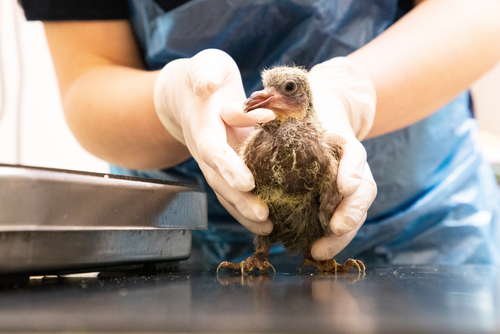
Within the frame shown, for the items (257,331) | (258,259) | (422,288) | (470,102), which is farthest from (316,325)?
(470,102)

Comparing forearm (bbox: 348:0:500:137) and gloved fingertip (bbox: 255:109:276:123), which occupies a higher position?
forearm (bbox: 348:0:500:137)

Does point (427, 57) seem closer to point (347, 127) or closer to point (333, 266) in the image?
point (347, 127)

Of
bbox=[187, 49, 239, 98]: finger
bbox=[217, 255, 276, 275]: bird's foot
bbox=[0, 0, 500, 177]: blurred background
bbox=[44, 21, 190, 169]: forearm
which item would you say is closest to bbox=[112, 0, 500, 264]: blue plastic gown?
bbox=[44, 21, 190, 169]: forearm

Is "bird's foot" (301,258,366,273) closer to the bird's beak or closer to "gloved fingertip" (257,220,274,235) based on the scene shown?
"gloved fingertip" (257,220,274,235)

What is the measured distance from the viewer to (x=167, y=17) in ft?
3.78

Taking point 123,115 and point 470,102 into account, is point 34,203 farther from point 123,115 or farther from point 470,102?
point 470,102

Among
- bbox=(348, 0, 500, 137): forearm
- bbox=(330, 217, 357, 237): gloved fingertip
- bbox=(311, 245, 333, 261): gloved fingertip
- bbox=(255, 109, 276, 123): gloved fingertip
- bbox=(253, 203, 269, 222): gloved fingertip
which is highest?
bbox=(348, 0, 500, 137): forearm

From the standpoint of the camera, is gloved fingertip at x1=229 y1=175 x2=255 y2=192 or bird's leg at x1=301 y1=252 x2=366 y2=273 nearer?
gloved fingertip at x1=229 y1=175 x2=255 y2=192

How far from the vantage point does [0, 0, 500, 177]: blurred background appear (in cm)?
218

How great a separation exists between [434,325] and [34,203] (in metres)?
0.55

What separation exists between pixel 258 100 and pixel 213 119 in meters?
0.14

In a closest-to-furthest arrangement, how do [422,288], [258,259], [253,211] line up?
[422,288]
[253,211]
[258,259]

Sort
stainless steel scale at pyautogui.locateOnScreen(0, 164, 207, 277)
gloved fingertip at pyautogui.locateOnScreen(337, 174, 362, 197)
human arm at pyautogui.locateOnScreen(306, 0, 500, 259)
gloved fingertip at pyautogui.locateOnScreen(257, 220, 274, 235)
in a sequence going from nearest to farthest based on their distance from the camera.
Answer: stainless steel scale at pyautogui.locateOnScreen(0, 164, 207, 277)
gloved fingertip at pyautogui.locateOnScreen(337, 174, 362, 197)
gloved fingertip at pyautogui.locateOnScreen(257, 220, 274, 235)
human arm at pyautogui.locateOnScreen(306, 0, 500, 259)

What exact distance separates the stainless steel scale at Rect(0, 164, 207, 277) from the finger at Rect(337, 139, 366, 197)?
34cm
